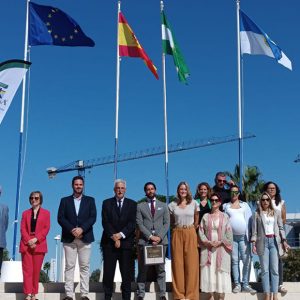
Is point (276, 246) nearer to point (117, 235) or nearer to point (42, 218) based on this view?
point (117, 235)

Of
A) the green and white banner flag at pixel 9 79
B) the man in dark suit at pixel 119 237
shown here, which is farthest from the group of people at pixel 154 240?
the green and white banner flag at pixel 9 79

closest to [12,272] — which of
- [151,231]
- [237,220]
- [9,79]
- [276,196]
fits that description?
[151,231]

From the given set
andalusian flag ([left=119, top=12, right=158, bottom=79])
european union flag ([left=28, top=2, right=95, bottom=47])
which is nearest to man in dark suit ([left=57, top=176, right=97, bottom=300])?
european union flag ([left=28, top=2, right=95, bottom=47])

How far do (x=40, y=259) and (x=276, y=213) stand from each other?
4210mm

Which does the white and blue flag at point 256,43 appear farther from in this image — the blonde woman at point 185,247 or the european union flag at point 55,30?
the blonde woman at point 185,247

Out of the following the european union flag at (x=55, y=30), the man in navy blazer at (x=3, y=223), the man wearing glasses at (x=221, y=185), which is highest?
the european union flag at (x=55, y=30)

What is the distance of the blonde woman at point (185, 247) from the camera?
29.3 feet

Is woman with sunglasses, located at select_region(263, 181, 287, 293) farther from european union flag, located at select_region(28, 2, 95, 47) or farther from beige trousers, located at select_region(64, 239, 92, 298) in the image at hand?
european union flag, located at select_region(28, 2, 95, 47)

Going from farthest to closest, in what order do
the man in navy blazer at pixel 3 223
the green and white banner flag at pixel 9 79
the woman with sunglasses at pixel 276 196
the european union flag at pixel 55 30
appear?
the european union flag at pixel 55 30
the green and white banner flag at pixel 9 79
the woman with sunglasses at pixel 276 196
the man in navy blazer at pixel 3 223

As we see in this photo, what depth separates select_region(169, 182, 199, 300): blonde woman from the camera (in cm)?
892

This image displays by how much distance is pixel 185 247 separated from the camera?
29.5ft

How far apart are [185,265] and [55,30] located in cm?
740

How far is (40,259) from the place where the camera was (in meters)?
8.88

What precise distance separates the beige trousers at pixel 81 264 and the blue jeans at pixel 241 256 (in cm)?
259
